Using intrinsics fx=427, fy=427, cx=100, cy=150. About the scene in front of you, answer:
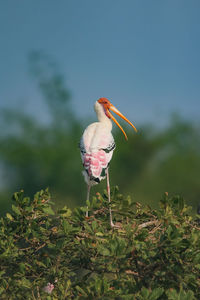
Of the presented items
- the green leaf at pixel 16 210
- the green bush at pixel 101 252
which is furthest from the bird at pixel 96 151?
the green leaf at pixel 16 210

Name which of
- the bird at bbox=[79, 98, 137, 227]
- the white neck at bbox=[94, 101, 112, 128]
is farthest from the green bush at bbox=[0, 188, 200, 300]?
the white neck at bbox=[94, 101, 112, 128]

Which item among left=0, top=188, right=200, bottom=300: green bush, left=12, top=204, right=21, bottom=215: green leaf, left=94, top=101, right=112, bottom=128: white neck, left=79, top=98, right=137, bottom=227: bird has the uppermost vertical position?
left=94, top=101, right=112, bottom=128: white neck

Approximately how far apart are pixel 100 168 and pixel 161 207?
1.51 meters

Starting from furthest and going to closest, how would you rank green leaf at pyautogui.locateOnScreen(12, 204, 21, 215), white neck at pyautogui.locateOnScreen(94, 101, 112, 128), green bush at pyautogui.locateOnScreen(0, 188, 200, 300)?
white neck at pyautogui.locateOnScreen(94, 101, 112, 128) → green leaf at pyautogui.locateOnScreen(12, 204, 21, 215) → green bush at pyautogui.locateOnScreen(0, 188, 200, 300)

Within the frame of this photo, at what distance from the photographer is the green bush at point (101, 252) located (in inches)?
172

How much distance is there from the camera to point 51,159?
23797mm

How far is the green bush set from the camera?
4379 millimetres

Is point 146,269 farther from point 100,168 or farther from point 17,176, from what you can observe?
point 17,176

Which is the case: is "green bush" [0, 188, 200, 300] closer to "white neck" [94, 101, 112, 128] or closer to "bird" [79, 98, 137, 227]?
"bird" [79, 98, 137, 227]

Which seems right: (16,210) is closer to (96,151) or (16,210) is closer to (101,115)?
(96,151)

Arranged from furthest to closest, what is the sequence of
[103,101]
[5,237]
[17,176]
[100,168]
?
[17,176]
[103,101]
[100,168]
[5,237]

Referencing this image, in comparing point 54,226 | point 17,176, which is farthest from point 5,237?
point 17,176

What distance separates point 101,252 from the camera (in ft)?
13.9

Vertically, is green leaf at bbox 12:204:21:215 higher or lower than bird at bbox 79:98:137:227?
lower
